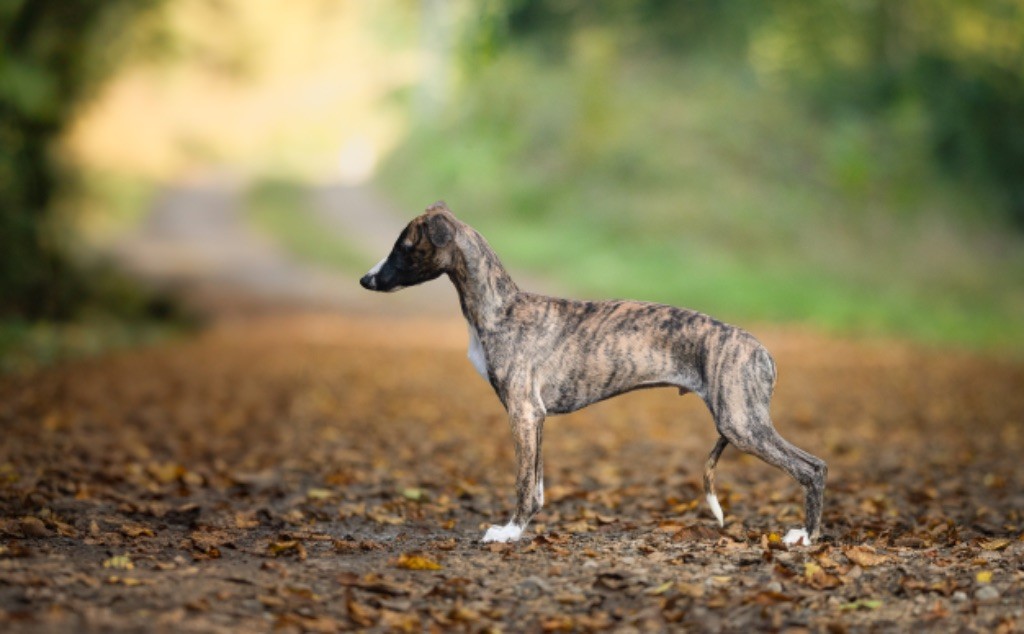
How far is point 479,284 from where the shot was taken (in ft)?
20.2

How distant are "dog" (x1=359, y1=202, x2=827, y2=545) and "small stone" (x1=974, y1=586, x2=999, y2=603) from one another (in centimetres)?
97

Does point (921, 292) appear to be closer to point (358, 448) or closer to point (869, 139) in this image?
point (869, 139)

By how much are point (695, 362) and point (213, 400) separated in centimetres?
867

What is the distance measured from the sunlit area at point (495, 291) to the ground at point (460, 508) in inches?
1.6

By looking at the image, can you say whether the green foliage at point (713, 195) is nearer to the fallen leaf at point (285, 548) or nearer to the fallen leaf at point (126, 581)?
the fallen leaf at point (285, 548)

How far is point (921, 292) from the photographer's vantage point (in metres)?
26.3

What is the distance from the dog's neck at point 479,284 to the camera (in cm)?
611

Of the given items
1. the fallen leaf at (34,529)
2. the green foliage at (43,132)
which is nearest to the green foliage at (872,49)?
the green foliage at (43,132)

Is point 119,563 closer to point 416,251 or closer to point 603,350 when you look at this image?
point 416,251

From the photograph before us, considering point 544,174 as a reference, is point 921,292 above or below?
below

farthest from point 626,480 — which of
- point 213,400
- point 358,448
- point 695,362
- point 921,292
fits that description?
point 921,292

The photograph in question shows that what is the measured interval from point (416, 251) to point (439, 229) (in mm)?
168

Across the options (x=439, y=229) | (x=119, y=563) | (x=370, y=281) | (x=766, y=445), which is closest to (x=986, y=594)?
(x=766, y=445)

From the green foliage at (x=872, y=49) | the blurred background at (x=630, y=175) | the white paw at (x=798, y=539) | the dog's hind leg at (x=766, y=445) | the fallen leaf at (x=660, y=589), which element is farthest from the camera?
the green foliage at (x=872, y=49)
